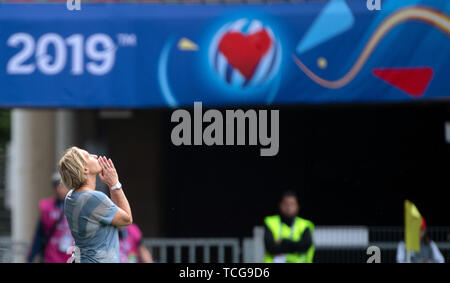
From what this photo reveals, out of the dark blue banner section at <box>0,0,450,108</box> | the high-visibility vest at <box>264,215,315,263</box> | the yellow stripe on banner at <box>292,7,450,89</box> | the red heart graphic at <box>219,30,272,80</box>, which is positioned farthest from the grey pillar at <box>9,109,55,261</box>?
the high-visibility vest at <box>264,215,315,263</box>

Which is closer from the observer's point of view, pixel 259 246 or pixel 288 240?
pixel 288 240

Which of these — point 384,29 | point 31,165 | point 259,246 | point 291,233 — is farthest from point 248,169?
point 291,233

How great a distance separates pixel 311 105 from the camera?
11.5 m

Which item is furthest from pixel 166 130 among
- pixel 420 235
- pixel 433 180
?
pixel 420 235

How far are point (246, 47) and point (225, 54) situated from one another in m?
0.26

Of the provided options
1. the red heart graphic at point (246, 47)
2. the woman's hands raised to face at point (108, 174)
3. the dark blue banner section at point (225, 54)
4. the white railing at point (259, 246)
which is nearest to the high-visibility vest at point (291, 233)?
the white railing at point (259, 246)

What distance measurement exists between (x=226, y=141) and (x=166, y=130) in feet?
12.1

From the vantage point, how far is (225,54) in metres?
11.3

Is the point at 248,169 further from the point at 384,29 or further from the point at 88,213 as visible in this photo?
A: the point at 88,213

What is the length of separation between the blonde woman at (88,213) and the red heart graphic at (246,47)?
5920mm

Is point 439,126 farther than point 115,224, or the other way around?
point 439,126

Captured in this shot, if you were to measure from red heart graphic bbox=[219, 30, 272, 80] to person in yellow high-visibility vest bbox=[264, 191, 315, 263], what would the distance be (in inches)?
95.1
